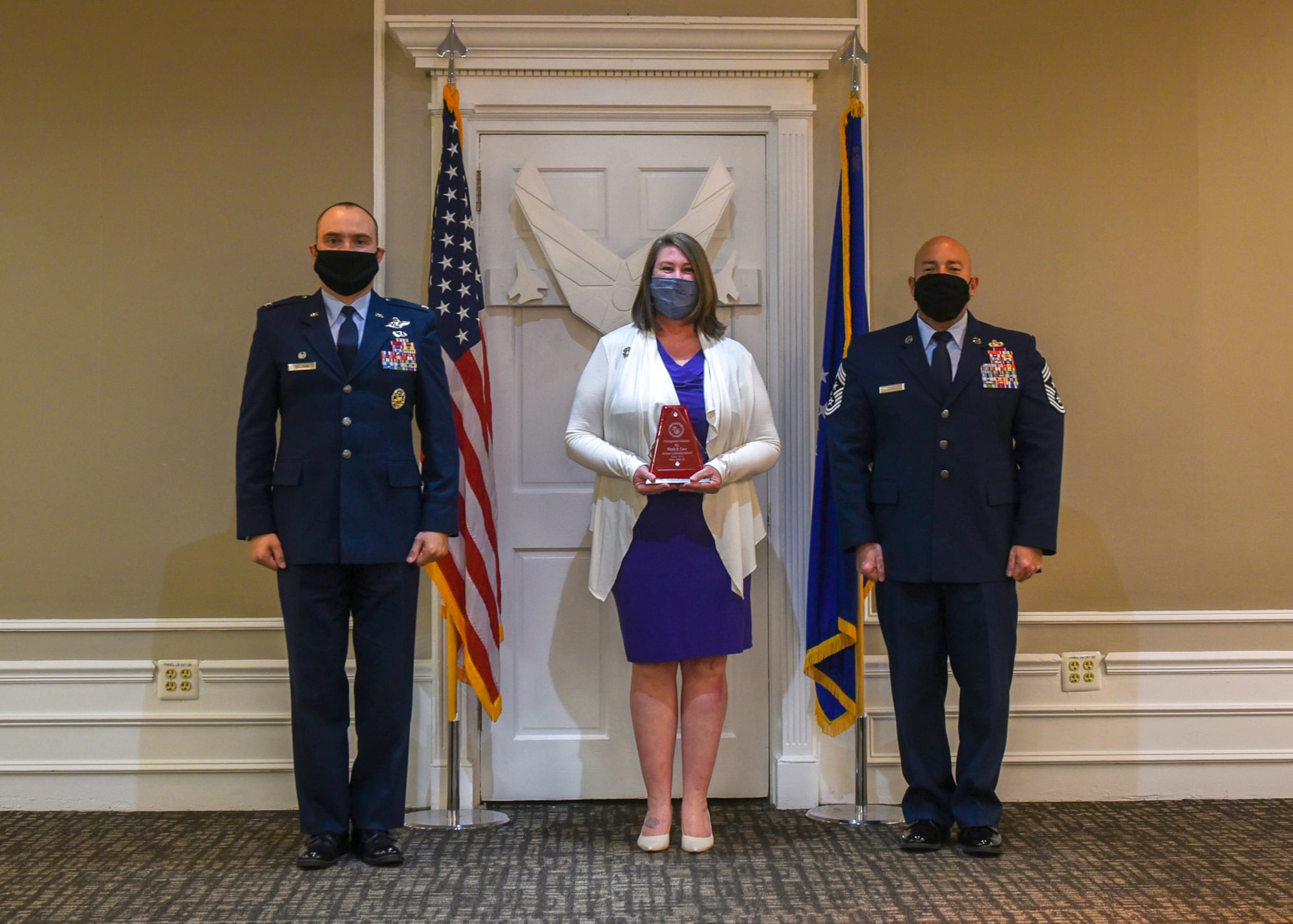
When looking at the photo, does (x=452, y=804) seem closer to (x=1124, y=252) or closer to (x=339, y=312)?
(x=339, y=312)

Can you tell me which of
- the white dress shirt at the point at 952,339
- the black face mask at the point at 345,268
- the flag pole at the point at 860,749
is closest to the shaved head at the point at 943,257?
A: the white dress shirt at the point at 952,339

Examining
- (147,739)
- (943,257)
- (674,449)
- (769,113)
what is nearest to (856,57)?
(769,113)

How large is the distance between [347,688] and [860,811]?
5.04 ft

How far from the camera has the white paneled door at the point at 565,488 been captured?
11.2 ft

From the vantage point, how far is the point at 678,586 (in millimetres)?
2842

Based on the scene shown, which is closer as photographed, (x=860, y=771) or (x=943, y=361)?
(x=943, y=361)

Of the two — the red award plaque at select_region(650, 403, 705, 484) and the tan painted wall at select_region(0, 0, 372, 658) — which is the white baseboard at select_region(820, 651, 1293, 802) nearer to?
the red award plaque at select_region(650, 403, 705, 484)

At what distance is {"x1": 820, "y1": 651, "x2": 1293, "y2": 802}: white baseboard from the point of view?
11.0 ft

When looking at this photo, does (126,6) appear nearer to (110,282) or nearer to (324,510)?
(110,282)

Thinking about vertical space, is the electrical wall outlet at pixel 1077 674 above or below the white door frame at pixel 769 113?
below

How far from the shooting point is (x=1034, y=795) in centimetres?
337

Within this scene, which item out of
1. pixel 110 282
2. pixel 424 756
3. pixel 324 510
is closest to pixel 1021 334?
pixel 324 510

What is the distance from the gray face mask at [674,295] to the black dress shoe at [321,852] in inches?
64.7

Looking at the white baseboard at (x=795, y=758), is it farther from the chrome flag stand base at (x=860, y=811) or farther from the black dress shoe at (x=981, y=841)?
the black dress shoe at (x=981, y=841)
